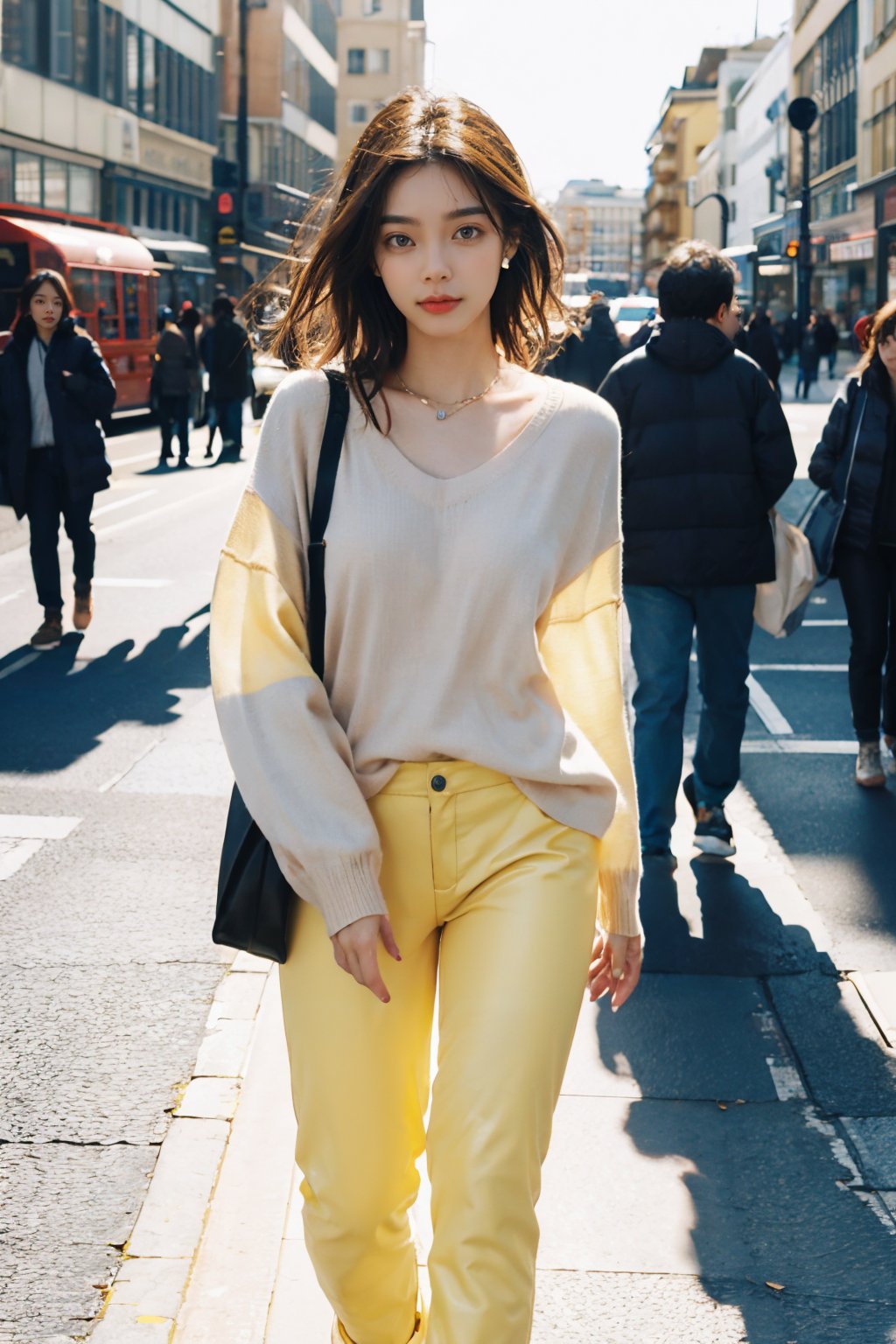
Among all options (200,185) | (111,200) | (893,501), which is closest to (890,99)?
(111,200)

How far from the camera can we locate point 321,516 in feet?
7.80

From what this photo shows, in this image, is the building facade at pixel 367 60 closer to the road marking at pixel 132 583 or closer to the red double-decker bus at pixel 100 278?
the red double-decker bus at pixel 100 278

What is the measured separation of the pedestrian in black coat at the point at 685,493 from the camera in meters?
5.98

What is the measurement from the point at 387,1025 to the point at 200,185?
55.4 m

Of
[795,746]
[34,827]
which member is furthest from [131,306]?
[34,827]

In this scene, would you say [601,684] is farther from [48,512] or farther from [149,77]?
[149,77]

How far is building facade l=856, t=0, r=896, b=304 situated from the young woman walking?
3948 cm

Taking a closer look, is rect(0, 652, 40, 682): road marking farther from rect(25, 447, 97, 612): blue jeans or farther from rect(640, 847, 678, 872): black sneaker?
rect(640, 847, 678, 872): black sneaker

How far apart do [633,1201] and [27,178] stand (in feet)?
122

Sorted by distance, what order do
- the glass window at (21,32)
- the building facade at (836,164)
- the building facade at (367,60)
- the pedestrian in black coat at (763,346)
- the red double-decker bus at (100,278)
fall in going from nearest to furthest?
1. the pedestrian in black coat at (763,346)
2. the red double-decker bus at (100,278)
3. the glass window at (21,32)
4. the building facade at (836,164)
5. the building facade at (367,60)

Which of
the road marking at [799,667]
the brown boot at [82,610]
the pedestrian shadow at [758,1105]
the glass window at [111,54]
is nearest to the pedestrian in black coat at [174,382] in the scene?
the brown boot at [82,610]

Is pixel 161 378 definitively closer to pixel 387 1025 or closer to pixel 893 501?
pixel 893 501

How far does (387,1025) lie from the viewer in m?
2.36

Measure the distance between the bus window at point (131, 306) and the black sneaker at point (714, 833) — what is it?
2495cm
